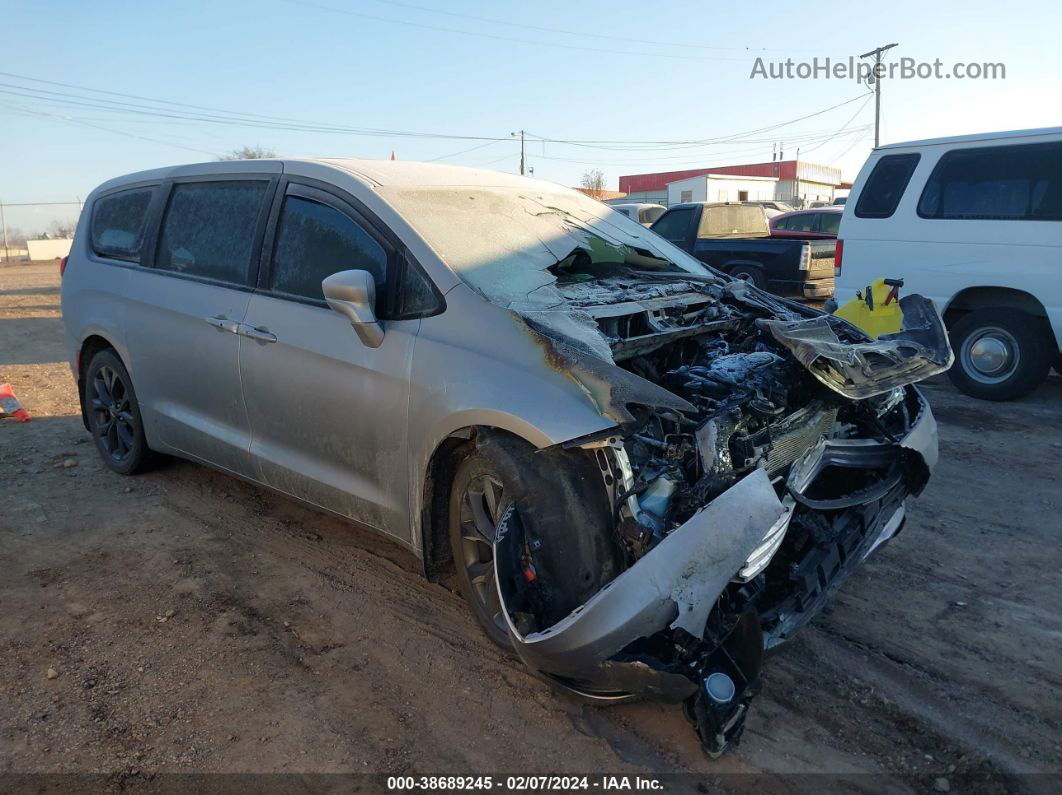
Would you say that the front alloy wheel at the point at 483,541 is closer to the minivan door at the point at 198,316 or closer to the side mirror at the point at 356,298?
the side mirror at the point at 356,298

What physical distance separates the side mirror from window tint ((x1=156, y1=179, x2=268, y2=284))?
99cm

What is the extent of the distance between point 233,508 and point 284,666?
1.78 meters

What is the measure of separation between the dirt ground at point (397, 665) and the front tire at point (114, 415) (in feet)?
1.37

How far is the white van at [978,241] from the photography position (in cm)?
656

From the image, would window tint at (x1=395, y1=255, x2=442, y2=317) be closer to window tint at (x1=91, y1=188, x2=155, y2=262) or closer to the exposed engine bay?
the exposed engine bay

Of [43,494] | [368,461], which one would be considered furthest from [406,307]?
[43,494]

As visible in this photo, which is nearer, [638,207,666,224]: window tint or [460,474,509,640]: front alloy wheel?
[460,474,509,640]: front alloy wheel

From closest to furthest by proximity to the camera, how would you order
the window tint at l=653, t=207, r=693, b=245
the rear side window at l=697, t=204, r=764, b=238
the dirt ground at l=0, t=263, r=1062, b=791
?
the dirt ground at l=0, t=263, r=1062, b=791
the rear side window at l=697, t=204, r=764, b=238
the window tint at l=653, t=207, r=693, b=245

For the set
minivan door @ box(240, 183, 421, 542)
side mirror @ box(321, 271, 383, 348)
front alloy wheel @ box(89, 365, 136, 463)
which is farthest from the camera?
front alloy wheel @ box(89, 365, 136, 463)

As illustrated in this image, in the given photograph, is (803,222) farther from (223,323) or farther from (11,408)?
(223,323)

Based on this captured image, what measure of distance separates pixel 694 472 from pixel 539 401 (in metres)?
0.57

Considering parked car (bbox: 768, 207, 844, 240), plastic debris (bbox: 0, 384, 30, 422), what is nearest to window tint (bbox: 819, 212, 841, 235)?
parked car (bbox: 768, 207, 844, 240)

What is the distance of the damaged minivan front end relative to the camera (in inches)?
92.4

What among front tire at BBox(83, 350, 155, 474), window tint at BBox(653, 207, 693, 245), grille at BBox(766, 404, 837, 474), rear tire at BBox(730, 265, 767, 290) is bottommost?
front tire at BBox(83, 350, 155, 474)
